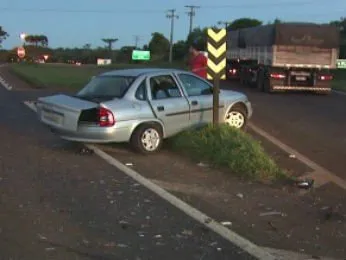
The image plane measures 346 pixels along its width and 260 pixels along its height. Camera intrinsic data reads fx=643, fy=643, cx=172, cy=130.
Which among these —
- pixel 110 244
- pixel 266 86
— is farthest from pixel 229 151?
pixel 266 86

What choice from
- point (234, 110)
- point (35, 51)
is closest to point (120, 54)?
point (35, 51)

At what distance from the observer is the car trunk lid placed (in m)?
11.2

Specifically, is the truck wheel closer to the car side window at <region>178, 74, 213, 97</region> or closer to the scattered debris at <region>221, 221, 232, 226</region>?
the car side window at <region>178, 74, 213, 97</region>

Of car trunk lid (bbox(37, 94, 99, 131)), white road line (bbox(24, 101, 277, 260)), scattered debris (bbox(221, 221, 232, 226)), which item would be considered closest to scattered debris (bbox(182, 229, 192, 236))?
white road line (bbox(24, 101, 277, 260))

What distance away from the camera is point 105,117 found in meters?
11.1

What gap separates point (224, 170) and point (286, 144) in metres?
3.10

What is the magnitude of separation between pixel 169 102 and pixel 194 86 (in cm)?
94

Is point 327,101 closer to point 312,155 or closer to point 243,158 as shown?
point 312,155

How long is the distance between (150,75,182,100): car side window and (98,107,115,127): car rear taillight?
1109mm

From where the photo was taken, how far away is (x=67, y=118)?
11367 millimetres

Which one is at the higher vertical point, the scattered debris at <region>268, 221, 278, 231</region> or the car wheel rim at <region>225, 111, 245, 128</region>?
the car wheel rim at <region>225, 111, 245, 128</region>

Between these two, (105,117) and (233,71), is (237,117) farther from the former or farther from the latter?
(233,71)

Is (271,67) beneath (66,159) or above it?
above

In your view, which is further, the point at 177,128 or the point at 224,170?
the point at 177,128
